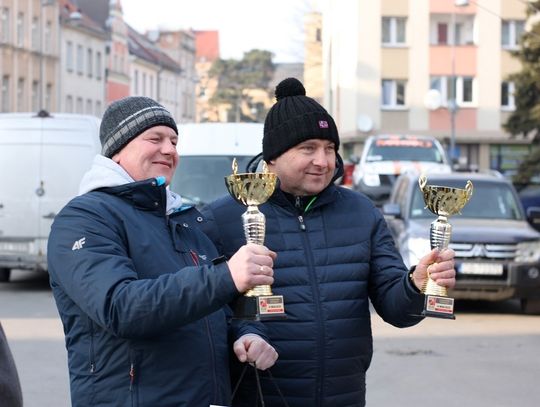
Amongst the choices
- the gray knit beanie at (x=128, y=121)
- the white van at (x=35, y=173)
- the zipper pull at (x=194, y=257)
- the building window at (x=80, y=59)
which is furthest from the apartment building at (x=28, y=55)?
the zipper pull at (x=194, y=257)

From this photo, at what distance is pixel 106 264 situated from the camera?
3596 millimetres

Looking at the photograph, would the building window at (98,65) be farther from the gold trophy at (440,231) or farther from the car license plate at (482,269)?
the gold trophy at (440,231)

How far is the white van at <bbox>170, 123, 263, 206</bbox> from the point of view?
1521 centimetres

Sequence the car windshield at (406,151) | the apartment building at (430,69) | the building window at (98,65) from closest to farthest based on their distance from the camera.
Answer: the car windshield at (406,151) < the apartment building at (430,69) < the building window at (98,65)

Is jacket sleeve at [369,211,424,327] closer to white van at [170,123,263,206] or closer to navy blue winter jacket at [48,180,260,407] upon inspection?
navy blue winter jacket at [48,180,260,407]

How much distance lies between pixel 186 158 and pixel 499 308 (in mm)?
4551

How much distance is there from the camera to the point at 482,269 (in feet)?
47.9

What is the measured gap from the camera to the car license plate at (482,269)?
1456 cm

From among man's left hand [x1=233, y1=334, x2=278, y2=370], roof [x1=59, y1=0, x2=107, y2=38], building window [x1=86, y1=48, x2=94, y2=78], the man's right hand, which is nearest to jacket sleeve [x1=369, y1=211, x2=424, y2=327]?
man's left hand [x1=233, y1=334, x2=278, y2=370]

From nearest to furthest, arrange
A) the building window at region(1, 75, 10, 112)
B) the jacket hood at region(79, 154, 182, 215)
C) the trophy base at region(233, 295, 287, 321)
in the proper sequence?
the trophy base at region(233, 295, 287, 321), the jacket hood at region(79, 154, 182, 215), the building window at region(1, 75, 10, 112)

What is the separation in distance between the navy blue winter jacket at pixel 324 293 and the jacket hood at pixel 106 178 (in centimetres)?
41

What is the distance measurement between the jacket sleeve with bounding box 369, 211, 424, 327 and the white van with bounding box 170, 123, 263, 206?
1031cm

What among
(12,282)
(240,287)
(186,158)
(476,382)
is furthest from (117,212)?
(12,282)

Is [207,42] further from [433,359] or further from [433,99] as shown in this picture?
[433,359]
